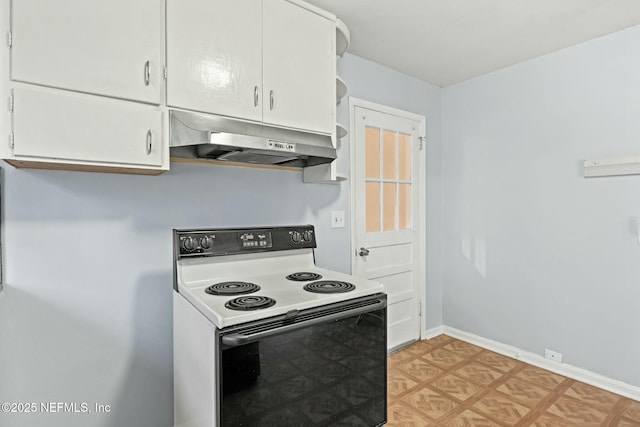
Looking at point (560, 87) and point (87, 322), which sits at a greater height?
point (560, 87)

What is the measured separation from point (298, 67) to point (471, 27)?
1252 mm

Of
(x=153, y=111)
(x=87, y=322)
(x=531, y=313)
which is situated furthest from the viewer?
(x=531, y=313)

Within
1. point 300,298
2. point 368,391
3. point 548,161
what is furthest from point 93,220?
point 548,161

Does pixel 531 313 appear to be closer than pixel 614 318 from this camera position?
No

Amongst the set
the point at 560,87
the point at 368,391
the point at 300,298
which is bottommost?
the point at 368,391

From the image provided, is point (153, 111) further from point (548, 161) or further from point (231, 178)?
point (548, 161)

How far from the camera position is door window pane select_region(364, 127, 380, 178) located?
9.34ft

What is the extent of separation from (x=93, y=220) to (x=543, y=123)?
3103 mm

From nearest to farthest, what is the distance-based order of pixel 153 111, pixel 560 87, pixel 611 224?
pixel 153 111 < pixel 611 224 < pixel 560 87

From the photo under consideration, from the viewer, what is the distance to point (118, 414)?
1.74 m

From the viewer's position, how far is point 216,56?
1.63 metres

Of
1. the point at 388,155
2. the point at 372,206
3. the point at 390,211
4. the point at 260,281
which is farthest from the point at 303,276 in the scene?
the point at 388,155

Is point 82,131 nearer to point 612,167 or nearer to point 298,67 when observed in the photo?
point 298,67

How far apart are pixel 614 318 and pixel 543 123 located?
149cm
